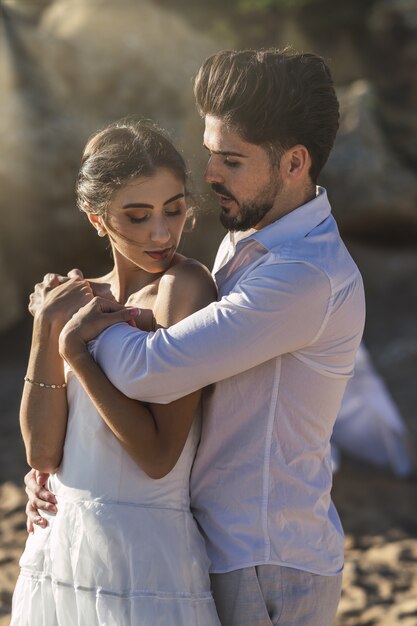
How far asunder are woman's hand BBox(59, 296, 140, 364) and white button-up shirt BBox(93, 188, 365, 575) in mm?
28

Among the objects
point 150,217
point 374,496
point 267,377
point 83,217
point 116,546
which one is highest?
point 83,217

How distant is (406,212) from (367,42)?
10.1ft

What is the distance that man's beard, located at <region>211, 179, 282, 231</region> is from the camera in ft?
7.16

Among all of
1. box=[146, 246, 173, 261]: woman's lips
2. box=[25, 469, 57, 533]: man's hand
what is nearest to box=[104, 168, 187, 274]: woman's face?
box=[146, 246, 173, 261]: woman's lips

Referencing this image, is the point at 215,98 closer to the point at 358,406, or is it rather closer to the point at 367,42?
the point at 358,406

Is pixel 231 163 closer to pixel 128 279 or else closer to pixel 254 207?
pixel 254 207

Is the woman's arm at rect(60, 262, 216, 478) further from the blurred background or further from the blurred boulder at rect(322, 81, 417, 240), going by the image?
the blurred boulder at rect(322, 81, 417, 240)

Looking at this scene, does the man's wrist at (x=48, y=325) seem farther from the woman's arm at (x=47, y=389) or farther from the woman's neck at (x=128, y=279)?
the woman's neck at (x=128, y=279)

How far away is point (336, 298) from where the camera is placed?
6.82 ft

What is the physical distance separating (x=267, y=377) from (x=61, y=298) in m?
0.51

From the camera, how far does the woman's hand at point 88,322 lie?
6.77 feet

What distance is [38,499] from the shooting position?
2295 mm

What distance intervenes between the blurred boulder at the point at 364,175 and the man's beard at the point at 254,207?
5.68 m

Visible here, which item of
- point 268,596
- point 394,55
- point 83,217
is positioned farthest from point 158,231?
point 394,55
